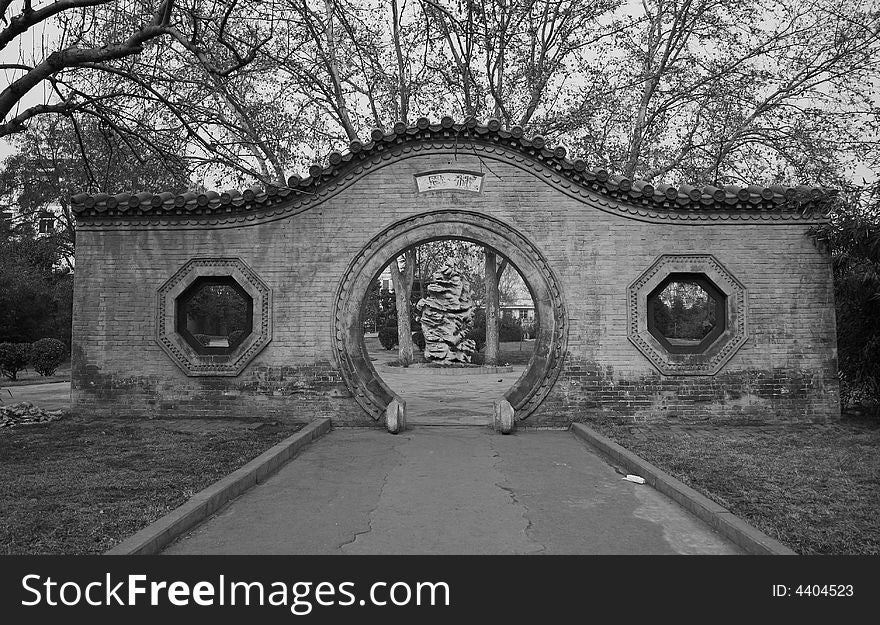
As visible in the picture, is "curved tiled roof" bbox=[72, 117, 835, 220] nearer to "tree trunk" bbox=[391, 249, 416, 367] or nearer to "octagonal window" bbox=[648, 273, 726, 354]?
"octagonal window" bbox=[648, 273, 726, 354]

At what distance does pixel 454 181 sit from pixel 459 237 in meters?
0.87

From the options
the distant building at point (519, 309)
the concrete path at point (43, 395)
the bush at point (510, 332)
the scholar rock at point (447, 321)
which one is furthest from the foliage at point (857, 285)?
the distant building at point (519, 309)

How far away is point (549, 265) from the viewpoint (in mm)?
9703

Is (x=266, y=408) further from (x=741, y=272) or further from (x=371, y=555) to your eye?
(x=741, y=272)

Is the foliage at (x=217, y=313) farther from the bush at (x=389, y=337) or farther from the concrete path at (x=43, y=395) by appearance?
the concrete path at (x=43, y=395)

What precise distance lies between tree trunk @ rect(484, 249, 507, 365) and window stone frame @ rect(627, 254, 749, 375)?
12.6 meters

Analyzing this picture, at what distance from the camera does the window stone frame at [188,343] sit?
9.82m

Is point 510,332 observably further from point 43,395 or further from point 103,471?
point 103,471

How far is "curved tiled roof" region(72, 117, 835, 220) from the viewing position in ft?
31.3

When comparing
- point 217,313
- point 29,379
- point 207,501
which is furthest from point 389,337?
point 207,501

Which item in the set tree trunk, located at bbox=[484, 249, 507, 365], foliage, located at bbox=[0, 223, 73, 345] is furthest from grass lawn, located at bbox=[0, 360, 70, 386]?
tree trunk, located at bbox=[484, 249, 507, 365]

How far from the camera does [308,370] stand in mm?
9781

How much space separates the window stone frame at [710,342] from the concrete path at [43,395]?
31.0ft

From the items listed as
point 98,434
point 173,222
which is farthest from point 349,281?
point 98,434
